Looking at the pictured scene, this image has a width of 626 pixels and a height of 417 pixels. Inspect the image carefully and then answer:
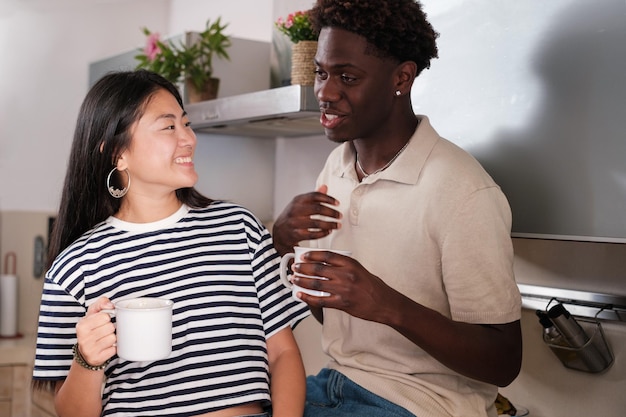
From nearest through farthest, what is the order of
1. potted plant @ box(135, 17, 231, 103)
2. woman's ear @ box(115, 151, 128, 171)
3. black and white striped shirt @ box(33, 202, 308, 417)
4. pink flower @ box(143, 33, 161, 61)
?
black and white striped shirt @ box(33, 202, 308, 417), woman's ear @ box(115, 151, 128, 171), potted plant @ box(135, 17, 231, 103), pink flower @ box(143, 33, 161, 61)

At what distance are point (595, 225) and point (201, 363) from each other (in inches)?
29.5

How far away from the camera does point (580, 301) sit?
1.71m

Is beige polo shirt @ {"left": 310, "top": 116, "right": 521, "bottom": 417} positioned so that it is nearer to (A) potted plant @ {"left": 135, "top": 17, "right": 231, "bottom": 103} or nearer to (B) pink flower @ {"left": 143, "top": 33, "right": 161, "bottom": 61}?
(A) potted plant @ {"left": 135, "top": 17, "right": 231, "bottom": 103}

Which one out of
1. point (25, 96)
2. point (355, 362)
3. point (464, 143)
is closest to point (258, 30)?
point (25, 96)

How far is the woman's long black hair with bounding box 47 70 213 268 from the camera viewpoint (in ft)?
4.92

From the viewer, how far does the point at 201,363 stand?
4.70 ft

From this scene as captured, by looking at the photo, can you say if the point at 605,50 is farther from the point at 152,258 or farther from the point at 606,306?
the point at 152,258

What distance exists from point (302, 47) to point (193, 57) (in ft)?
2.16

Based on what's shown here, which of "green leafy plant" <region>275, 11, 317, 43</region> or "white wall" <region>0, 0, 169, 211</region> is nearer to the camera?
"green leafy plant" <region>275, 11, 317, 43</region>

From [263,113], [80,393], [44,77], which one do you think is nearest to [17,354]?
[44,77]

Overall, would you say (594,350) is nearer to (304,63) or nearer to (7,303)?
(304,63)

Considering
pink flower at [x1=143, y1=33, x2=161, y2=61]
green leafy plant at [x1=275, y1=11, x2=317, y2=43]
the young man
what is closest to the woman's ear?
the young man

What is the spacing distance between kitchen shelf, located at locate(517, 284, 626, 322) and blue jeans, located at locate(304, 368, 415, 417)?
52cm

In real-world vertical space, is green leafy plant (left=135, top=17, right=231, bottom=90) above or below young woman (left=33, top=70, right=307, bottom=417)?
above
